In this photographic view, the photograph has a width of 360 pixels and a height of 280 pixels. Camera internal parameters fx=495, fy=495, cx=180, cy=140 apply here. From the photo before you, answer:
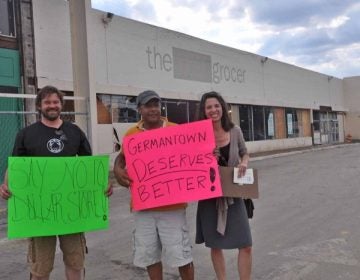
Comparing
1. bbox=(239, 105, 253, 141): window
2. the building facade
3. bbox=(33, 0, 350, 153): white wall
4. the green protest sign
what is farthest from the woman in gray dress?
bbox=(239, 105, 253, 141): window

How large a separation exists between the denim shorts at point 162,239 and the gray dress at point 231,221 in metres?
0.28

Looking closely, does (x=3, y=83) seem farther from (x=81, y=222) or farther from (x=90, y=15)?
(x=81, y=222)

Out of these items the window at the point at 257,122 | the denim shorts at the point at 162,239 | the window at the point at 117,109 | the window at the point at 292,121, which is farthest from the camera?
the window at the point at 292,121

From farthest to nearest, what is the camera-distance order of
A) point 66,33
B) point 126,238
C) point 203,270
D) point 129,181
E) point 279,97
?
point 279,97, point 66,33, point 126,238, point 203,270, point 129,181

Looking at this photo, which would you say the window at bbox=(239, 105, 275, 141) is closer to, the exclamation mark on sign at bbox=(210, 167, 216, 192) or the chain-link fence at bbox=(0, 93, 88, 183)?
the chain-link fence at bbox=(0, 93, 88, 183)

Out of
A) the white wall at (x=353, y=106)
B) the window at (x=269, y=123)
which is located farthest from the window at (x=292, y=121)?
the white wall at (x=353, y=106)

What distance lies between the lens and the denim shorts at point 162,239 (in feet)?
12.9

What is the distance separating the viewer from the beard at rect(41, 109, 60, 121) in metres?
3.79

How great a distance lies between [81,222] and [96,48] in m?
15.8

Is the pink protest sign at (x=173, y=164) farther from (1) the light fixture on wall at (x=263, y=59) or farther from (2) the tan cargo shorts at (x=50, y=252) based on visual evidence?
(1) the light fixture on wall at (x=263, y=59)

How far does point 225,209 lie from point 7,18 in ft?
44.9

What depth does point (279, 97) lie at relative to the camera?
118 feet

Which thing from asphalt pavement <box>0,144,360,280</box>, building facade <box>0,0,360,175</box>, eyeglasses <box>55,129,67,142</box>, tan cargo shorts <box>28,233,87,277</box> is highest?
building facade <box>0,0,360,175</box>

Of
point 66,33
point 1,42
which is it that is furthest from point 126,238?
point 66,33
